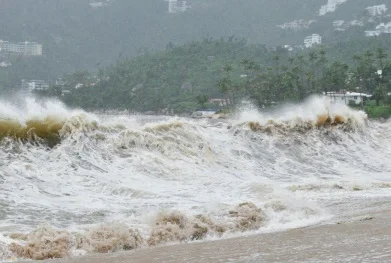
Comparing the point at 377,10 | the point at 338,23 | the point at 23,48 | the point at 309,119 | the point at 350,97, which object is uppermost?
the point at 377,10

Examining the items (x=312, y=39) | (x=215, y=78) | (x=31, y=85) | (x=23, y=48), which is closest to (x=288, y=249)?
(x=215, y=78)

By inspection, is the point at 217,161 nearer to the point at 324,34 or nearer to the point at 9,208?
the point at 9,208

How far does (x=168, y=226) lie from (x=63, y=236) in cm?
121

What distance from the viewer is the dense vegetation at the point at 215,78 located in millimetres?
67438

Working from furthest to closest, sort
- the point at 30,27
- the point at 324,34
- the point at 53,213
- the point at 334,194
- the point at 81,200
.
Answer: the point at 30,27, the point at 324,34, the point at 334,194, the point at 81,200, the point at 53,213

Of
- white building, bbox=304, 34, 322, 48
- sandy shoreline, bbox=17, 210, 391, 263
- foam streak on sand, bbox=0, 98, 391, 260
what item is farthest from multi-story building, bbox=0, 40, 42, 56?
sandy shoreline, bbox=17, 210, 391, 263

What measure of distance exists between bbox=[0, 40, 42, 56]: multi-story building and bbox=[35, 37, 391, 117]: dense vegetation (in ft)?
181

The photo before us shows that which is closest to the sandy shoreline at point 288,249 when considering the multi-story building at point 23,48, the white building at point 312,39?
the white building at point 312,39

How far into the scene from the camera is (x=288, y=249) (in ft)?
20.3

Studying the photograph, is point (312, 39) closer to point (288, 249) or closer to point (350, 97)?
point (350, 97)

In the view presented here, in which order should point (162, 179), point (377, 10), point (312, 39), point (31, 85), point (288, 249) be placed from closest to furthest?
point (288, 249), point (162, 179), point (31, 85), point (312, 39), point (377, 10)

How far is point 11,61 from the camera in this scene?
153375 mm

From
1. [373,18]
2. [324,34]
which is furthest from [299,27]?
[373,18]

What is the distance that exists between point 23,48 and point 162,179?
16888 cm
